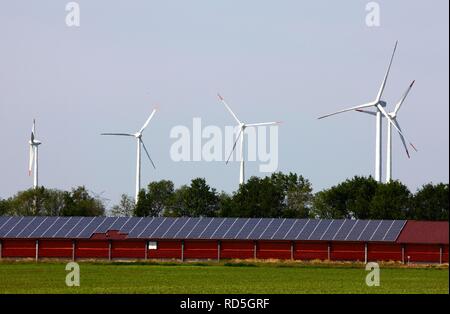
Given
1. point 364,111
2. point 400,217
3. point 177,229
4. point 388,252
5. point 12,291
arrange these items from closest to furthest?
point 12,291, point 388,252, point 177,229, point 364,111, point 400,217

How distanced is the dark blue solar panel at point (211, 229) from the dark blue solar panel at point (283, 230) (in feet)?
15.5

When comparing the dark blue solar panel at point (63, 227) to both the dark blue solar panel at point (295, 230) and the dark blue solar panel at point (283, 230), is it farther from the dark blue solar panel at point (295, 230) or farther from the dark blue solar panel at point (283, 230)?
the dark blue solar panel at point (295, 230)

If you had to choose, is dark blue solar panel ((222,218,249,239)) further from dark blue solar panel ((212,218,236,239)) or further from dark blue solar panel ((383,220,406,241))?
dark blue solar panel ((383,220,406,241))

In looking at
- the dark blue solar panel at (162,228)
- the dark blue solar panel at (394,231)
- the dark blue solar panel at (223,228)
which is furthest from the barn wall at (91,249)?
the dark blue solar panel at (394,231)

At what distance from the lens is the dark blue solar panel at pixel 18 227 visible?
86125mm

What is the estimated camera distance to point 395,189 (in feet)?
356

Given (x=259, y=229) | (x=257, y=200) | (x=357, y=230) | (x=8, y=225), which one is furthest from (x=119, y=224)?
(x=257, y=200)

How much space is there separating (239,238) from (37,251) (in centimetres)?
1470

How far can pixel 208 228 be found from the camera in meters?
86.7

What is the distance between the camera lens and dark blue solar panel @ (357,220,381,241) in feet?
269

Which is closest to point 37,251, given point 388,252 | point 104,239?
point 104,239

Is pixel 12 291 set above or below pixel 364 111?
below
